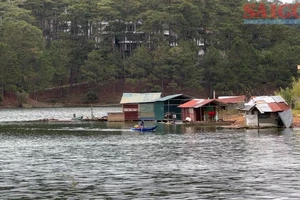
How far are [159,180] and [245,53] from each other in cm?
10524

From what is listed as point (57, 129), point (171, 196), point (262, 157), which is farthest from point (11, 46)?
point (171, 196)

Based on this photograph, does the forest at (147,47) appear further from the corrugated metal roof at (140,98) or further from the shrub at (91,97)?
the corrugated metal roof at (140,98)

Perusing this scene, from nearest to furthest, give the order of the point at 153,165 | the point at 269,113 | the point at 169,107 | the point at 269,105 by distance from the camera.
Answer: the point at 153,165
the point at 269,105
the point at 269,113
the point at 169,107

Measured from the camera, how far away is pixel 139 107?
91562 millimetres

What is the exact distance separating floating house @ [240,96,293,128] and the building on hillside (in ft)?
64.3

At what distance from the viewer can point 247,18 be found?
140m

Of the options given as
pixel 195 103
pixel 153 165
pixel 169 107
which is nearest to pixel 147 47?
pixel 169 107

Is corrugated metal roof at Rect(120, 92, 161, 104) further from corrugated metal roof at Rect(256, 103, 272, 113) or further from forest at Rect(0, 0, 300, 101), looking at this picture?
forest at Rect(0, 0, 300, 101)

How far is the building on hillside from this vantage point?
288 feet

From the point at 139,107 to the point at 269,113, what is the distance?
Answer: 27.0 metres

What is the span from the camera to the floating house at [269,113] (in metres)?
66.2

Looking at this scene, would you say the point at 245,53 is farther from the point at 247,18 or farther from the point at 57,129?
the point at 57,129

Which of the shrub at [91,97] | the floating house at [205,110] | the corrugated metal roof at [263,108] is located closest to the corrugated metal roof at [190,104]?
the floating house at [205,110]

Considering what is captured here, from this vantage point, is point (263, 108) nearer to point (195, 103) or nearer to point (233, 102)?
point (195, 103)
